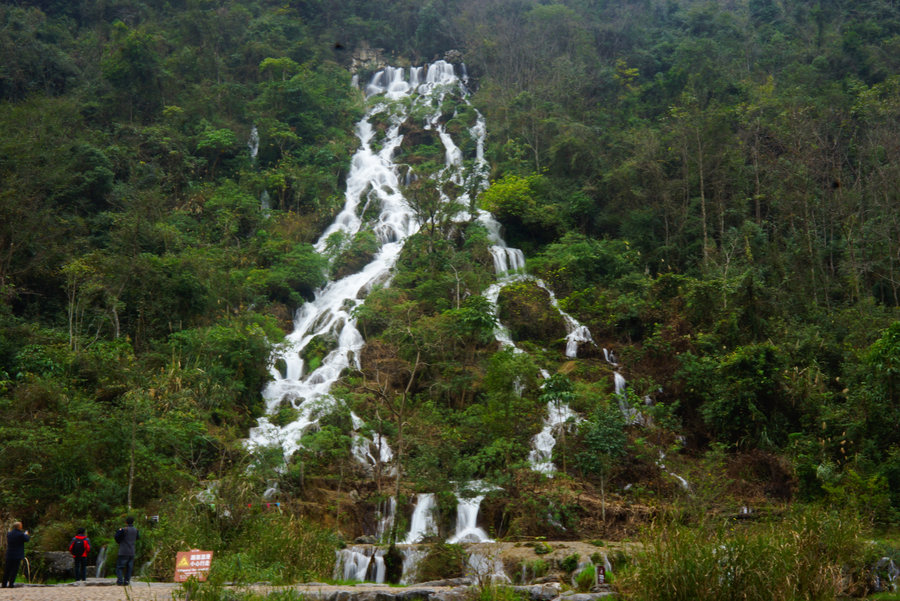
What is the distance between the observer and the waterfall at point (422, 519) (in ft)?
50.5

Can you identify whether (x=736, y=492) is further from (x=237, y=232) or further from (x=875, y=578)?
(x=237, y=232)

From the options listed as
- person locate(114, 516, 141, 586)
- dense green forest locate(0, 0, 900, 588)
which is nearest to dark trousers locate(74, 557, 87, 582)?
dense green forest locate(0, 0, 900, 588)

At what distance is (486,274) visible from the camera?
2552cm

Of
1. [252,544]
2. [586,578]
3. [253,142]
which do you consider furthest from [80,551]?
[253,142]

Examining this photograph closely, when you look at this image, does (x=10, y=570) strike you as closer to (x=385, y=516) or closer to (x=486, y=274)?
(x=385, y=516)

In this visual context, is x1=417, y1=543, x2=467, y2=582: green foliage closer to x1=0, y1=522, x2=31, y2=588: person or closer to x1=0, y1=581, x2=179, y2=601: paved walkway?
x1=0, y1=581, x2=179, y2=601: paved walkway

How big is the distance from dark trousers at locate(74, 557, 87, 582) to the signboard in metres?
5.52

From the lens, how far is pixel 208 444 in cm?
1736

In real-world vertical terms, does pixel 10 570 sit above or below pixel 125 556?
below

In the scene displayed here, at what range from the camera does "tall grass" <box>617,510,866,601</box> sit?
20.5ft

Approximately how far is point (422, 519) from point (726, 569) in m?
10.3

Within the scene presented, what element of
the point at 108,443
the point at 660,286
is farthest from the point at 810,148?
the point at 108,443

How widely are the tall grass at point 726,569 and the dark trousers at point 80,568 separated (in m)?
9.32

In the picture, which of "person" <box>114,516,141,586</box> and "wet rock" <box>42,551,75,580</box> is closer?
"person" <box>114,516,141,586</box>
